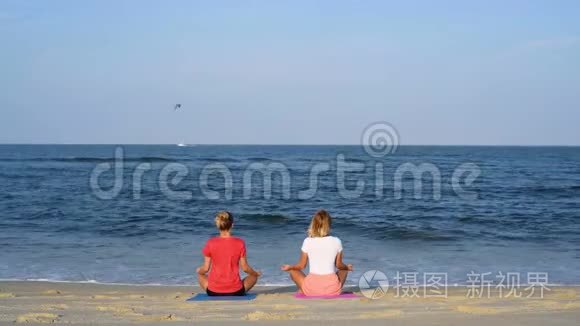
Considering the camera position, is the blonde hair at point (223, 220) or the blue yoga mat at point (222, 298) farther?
the blonde hair at point (223, 220)

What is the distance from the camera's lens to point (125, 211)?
1838 cm

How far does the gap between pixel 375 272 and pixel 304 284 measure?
313 centimetres

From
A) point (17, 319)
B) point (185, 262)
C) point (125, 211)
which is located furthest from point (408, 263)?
point (125, 211)

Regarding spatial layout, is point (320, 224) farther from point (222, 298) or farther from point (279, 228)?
point (279, 228)

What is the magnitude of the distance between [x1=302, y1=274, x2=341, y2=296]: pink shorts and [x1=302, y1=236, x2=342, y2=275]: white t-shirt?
52mm

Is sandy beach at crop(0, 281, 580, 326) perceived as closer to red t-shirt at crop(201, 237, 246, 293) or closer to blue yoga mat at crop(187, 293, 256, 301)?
blue yoga mat at crop(187, 293, 256, 301)

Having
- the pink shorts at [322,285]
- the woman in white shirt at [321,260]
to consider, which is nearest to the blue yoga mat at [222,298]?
the woman in white shirt at [321,260]

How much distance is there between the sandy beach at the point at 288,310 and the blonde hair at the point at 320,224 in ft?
2.45

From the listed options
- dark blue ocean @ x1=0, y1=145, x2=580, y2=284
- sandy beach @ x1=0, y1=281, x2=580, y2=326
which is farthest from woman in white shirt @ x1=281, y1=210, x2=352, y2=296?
dark blue ocean @ x1=0, y1=145, x2=580, y2=284

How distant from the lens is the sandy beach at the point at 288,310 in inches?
202

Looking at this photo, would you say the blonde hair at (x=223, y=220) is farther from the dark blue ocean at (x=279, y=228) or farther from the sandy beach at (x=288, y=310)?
the dark blue ocean at (x=279, y=228)

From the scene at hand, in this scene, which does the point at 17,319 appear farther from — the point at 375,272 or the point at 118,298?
the point at 375,272

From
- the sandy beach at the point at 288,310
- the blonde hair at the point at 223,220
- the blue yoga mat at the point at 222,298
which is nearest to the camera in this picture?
the sandy beach at the point at 288,310

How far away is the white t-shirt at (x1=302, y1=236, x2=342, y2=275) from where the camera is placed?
6949 mm
